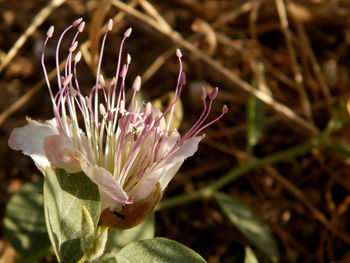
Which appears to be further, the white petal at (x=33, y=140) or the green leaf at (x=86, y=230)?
the white petal at (x=33, y=140)

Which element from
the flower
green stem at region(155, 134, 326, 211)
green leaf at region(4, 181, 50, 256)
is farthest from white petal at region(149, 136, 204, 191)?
green stem at region(155, 134, 326, 211)

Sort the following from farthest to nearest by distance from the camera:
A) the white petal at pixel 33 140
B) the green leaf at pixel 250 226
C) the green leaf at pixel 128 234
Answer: the green leaf at pixel 250 226 < the green leaf at pixel 128 234 < the white petal at pixel 33 140

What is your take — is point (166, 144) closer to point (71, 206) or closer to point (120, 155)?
point (120, 155)

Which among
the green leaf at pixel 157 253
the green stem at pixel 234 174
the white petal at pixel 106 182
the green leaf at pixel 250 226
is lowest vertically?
the green leaf at pixel 250 226

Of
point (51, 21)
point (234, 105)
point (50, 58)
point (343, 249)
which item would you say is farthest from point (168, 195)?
point (51, 21)

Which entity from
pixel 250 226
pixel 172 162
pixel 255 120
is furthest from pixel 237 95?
pixel 172 162

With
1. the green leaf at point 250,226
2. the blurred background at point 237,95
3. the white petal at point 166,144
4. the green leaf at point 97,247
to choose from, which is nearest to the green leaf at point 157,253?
the green leaf at point 97,247

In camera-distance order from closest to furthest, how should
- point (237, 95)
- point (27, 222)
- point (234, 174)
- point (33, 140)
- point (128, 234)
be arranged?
point (33, 140)
point (128, 234)
point (27, 222)
point (234, 174)
point (237, 95)

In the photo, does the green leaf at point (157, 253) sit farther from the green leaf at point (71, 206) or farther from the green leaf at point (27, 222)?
the green leaf at point (27, 222)
